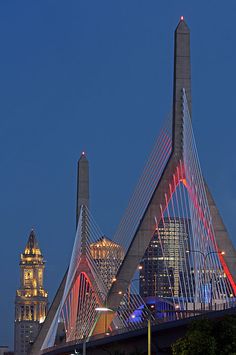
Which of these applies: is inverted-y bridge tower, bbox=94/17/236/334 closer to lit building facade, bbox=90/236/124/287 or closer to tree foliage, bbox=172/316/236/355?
tree foliage, bbox=172/316/236/355

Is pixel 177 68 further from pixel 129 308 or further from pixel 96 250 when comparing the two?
pixel 96 250

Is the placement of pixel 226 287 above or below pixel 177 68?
below

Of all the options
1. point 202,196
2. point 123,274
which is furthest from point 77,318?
point 202,196

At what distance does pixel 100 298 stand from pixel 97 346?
953 centimetres

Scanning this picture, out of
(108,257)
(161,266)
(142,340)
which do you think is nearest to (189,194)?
(142,340)

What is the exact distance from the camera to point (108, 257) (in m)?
88.8

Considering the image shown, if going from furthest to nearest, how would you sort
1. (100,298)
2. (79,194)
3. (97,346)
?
1. (79,194)
2. (100,298)
3. (97,346)

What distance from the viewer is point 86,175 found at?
91.1 meters

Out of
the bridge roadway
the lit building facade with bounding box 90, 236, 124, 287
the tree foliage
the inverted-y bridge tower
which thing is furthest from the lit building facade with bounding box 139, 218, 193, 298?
the tree foliage

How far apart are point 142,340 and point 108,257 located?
2568 cm

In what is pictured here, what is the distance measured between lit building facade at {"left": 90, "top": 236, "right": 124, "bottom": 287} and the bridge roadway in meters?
7.29

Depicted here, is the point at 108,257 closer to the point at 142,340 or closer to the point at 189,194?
the point at 142,340

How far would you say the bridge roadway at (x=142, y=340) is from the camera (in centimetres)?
5375

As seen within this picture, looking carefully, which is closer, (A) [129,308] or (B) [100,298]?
(A) [129,308]
